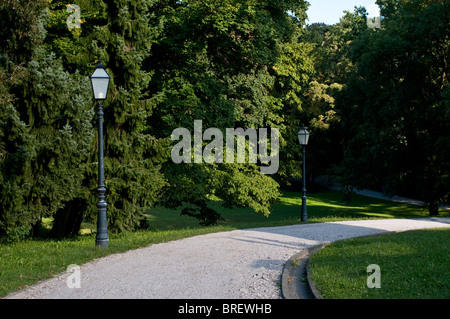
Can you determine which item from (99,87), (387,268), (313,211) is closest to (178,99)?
(99,87)

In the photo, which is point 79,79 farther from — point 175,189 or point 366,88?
point 366,88

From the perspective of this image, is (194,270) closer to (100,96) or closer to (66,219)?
(100,96)

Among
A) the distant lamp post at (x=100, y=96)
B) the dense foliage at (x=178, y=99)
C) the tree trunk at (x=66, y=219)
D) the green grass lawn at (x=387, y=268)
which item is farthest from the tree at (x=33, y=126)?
the green grass lawn at (x=387, y=268)

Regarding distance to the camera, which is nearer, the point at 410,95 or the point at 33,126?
the point at 33,126

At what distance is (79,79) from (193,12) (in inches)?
266

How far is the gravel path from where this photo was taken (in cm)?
699

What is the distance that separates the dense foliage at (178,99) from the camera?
12.3 meters

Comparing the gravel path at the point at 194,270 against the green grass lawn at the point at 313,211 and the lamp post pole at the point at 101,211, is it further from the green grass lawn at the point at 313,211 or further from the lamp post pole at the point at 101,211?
the green grass lawn at the point at 313,211

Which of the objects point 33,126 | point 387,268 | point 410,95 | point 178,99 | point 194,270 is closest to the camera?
point 387,268

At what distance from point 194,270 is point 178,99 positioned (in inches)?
443

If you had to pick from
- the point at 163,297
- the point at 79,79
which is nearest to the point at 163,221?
the point at 79,79

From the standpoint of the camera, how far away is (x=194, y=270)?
8.50 metres

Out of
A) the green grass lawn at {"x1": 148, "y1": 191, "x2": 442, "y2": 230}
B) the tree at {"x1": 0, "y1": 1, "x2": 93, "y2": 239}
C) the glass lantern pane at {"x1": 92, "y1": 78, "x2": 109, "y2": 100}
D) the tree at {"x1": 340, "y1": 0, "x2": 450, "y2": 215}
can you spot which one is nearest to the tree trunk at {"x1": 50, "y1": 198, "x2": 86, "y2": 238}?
the tree at {"x1": 0, "y1": 1, "x2": 93, "y2": 239}

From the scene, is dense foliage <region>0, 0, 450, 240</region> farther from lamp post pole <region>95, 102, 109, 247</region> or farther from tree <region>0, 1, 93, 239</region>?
lamp post pole <region>95, 102, 109, 247</region>
